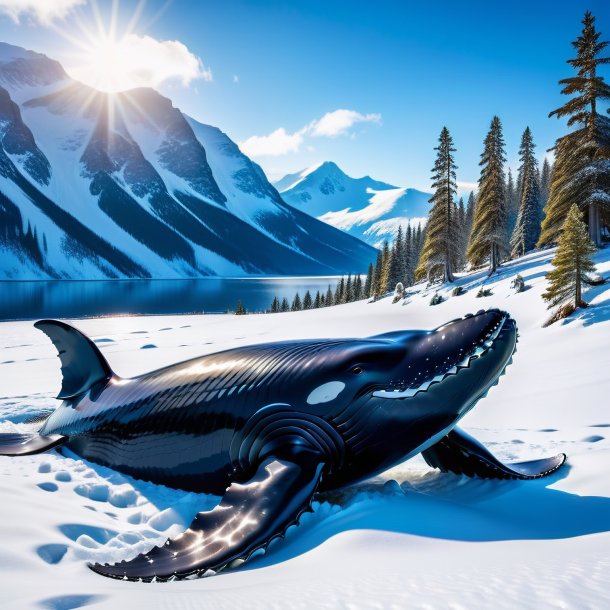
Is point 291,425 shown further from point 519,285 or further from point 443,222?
point 443,222

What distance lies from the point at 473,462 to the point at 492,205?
104 ft

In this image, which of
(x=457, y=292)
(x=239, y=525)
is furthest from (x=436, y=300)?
(x=239, y=525)

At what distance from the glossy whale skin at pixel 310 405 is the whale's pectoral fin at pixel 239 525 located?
0.95ft

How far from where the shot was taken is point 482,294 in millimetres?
24453

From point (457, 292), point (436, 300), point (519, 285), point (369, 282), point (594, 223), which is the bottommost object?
point (519, 285)

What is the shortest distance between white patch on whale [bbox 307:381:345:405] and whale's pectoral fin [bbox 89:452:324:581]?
0.45m

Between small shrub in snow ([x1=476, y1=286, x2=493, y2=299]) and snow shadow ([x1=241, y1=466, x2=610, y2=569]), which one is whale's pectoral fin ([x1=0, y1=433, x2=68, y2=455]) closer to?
snow shadow ([x1=241, y1=466, x2=610, y2=569])

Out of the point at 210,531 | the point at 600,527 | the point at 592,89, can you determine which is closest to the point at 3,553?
the point at 210,531

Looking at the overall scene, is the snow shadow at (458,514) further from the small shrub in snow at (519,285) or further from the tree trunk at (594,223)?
the tree trunk at (594,223)

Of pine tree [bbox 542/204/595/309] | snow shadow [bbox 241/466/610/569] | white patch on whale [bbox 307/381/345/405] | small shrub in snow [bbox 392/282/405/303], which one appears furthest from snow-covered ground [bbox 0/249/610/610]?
small shrub in snow [bbox 392/282/405/303]

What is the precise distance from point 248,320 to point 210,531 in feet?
85.3

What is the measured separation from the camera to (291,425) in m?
3.55

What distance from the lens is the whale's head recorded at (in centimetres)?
344

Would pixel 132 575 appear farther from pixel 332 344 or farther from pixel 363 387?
pixel 332 344
